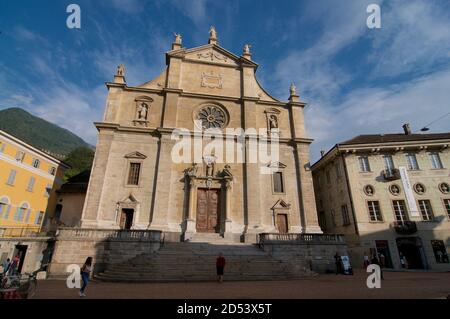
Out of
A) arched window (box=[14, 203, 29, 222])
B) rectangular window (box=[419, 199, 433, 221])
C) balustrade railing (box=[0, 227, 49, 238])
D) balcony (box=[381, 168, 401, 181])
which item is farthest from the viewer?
arched window (box=[14, 203, 29, 222])

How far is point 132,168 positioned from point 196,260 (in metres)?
10.1

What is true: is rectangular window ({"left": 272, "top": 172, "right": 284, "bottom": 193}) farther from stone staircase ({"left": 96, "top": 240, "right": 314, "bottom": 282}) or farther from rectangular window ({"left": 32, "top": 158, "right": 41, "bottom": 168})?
rectangular window ({"left": 32, "top": 158, "right": 41, "bottom": 168})

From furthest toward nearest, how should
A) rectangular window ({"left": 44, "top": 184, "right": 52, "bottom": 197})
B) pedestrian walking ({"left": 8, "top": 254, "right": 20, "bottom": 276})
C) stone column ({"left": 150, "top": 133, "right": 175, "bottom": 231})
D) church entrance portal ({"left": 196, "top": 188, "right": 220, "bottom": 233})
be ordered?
1. rectangular window ({"left": 44, "top": 184, "right": 52, "bottom": 197})
2. church entrance portal ({"left": 196, "top": 188, "right": 220, "bottom": 233})
3. stone column ({"left": 150, "top": 133, "right": 175, "bottom": 231})
4. pedestrian walking ({"left": 8, "top": 254, "right": 20, "bottom": 276})

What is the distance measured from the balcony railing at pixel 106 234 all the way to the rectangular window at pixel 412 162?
23426 mm

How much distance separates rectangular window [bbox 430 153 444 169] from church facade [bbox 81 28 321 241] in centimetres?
1214

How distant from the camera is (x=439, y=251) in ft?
64.6

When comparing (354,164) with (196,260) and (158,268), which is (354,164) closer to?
(196,260)

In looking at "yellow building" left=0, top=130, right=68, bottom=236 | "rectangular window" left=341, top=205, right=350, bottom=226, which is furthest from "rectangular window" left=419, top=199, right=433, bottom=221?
"yellow building" left=0, top=130, right=68, bottom=236

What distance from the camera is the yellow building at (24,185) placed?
21.2 m

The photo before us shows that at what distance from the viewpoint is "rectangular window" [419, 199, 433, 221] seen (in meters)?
20.8

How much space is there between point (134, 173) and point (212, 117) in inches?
339

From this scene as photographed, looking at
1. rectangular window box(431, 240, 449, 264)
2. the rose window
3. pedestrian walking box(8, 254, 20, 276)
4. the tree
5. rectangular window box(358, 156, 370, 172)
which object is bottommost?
pedestrian walking box(8, 254, 20, 276)

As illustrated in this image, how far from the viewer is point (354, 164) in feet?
75.9

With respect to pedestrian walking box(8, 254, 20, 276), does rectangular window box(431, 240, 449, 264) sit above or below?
above
